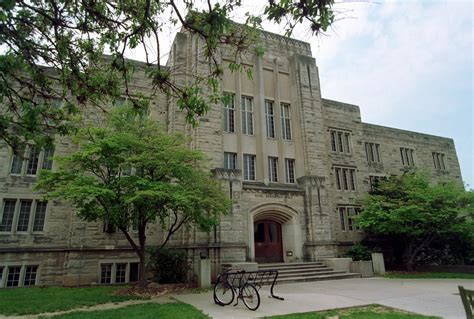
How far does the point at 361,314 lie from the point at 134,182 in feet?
26.7

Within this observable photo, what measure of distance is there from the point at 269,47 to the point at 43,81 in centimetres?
1755

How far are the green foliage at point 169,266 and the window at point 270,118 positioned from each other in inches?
366

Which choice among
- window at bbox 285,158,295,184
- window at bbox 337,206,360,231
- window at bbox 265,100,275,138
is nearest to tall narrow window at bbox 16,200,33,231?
window at bbox 265,100,275,138

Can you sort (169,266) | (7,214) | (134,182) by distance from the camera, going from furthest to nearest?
(7,214) < (169,266) < (134,182)

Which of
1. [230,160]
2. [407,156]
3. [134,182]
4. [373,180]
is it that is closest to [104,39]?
[134,182]

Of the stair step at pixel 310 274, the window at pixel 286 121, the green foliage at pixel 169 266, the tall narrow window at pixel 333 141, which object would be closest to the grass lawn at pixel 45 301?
the green foliage at pixel 169 266

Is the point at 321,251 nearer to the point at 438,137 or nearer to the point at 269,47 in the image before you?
the point at 269,47

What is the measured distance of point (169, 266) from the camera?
13.5 metres

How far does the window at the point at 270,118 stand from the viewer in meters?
19.4

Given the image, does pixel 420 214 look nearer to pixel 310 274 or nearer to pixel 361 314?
pixel 310 274

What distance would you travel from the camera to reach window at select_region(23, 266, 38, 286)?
13.7m

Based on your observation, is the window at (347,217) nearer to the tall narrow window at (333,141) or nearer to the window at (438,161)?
the tall narrow window at (333,141)

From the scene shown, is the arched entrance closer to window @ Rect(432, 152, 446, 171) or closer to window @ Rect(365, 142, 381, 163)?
window @ Rect(365, 142, 381, 163)

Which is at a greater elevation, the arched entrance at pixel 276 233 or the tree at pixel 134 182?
the tree at pixel 134 182
